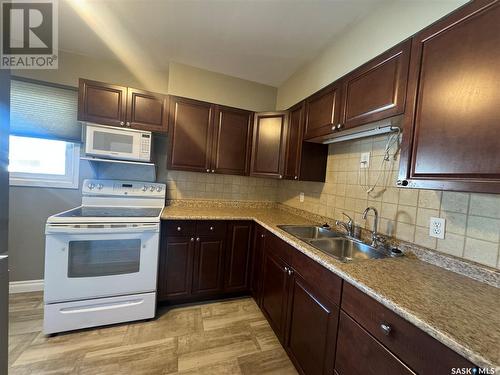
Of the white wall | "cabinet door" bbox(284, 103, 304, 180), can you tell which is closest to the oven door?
"cabinet door" bbox(284, 103, 304, 180)

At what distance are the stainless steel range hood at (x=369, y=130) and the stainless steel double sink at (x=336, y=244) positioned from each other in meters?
0.81

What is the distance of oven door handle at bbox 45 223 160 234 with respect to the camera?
157 centimetres

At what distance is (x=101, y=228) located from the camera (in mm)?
1649

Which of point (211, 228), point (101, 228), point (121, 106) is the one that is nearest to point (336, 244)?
point (211, 228)

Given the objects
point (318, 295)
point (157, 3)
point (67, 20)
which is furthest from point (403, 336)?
point (67, 20)

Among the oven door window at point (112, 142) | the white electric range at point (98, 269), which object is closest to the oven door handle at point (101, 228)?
the white electric range at point (98, 269)

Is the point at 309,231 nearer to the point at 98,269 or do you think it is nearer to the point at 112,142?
the point at 98,269

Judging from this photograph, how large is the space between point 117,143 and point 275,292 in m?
1.97

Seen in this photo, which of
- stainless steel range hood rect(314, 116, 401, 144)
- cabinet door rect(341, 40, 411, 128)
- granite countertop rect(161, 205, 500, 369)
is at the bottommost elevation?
granite countertop rect(161, 205, 500, 369)

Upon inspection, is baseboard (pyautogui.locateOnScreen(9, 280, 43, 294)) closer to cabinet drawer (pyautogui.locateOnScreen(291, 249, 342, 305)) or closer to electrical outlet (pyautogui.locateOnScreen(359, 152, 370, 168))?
cabinet drawer (pyautogui.locateOnScreen(291, 249, 342, 305))

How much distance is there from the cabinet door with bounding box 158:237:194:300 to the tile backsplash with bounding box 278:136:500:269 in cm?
135

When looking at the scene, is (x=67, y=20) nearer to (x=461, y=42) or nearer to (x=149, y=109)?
(x=149, y=109)

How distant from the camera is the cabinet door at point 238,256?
7.01 feet

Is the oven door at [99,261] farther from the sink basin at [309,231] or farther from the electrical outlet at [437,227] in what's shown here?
the electrical outlet at [437,227]
